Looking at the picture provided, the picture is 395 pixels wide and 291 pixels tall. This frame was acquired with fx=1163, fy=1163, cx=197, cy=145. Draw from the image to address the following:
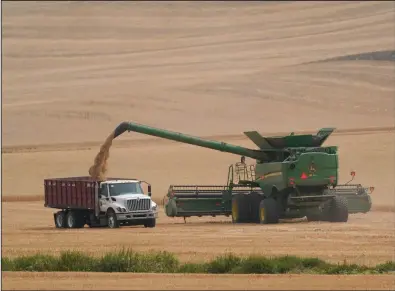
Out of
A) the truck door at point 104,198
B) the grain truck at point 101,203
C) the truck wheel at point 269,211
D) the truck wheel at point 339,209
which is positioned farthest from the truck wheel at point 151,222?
the truck wheel at point 339,209

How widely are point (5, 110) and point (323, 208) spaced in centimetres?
4164

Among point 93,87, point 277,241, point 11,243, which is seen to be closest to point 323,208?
point 277,241

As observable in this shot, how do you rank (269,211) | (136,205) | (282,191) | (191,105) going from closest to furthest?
(269,211)
(282,191)
(136,205)
(191,105)

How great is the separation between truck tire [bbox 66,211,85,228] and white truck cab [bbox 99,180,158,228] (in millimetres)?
989

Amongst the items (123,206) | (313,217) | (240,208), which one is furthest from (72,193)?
(313,217)

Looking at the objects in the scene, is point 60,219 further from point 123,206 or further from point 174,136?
point 174,136

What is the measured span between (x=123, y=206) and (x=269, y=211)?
A: 4132 millimetres

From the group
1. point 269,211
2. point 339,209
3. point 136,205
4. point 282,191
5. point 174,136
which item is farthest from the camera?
point 174,136

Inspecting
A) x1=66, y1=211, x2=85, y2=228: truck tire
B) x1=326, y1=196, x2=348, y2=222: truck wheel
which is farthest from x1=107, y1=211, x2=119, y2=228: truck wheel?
x1=326, y1=196, x2=348, y2=222: truck wheel

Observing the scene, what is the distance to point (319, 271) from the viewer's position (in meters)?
19.8

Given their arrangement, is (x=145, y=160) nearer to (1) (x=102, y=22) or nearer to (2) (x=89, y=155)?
(2) (x=89, y=155)

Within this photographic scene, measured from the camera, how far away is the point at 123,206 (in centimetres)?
3294

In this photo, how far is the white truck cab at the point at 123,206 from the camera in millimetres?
32844

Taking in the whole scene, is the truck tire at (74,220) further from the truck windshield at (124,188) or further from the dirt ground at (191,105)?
the truck windshield at (124,188)
